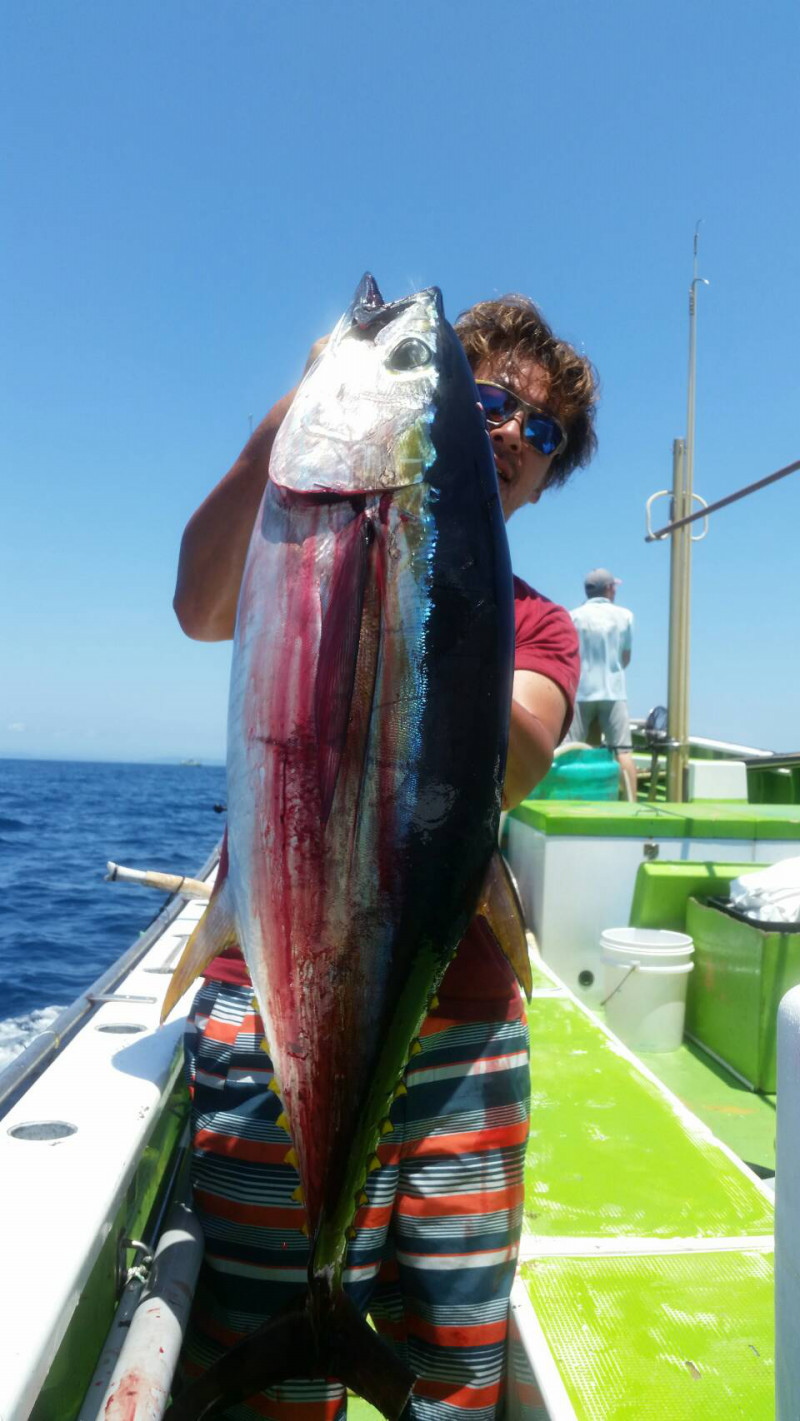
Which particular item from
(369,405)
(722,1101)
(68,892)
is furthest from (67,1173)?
(68,892)

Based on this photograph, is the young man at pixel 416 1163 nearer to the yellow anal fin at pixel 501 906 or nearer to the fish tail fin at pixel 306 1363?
the fish tail fin at pixel 306 1363

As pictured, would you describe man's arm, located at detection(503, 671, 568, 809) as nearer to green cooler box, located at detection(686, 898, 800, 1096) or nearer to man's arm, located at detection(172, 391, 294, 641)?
man's arm, located at detection(172, 391, 294, 641)

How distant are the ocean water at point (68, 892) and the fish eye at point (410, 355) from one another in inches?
42.0

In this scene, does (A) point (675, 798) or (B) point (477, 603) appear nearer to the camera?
(B) point (477, 603)

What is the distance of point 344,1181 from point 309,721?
2.08 ft

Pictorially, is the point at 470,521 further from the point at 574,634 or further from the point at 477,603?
→ the point at 574,634

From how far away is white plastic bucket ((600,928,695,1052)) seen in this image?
4.14 m

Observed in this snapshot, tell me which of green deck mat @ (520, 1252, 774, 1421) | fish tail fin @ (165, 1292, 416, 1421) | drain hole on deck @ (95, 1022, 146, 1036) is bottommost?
green deck mat @ (520, 1252, 774, 1421)

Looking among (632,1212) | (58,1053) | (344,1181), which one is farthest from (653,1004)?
(344,1181)

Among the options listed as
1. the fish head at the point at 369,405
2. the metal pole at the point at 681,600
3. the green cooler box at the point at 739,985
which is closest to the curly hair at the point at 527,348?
the fish head at the point at 369,405

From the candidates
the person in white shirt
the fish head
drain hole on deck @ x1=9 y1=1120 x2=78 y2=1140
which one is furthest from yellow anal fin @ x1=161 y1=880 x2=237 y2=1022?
the person in white shirt

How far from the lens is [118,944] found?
1080 cm

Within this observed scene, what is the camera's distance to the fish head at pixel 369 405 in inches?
46.6

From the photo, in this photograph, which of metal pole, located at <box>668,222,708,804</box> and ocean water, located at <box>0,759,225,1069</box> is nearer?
metal pole, located at <box>668,222,708,804</box>
